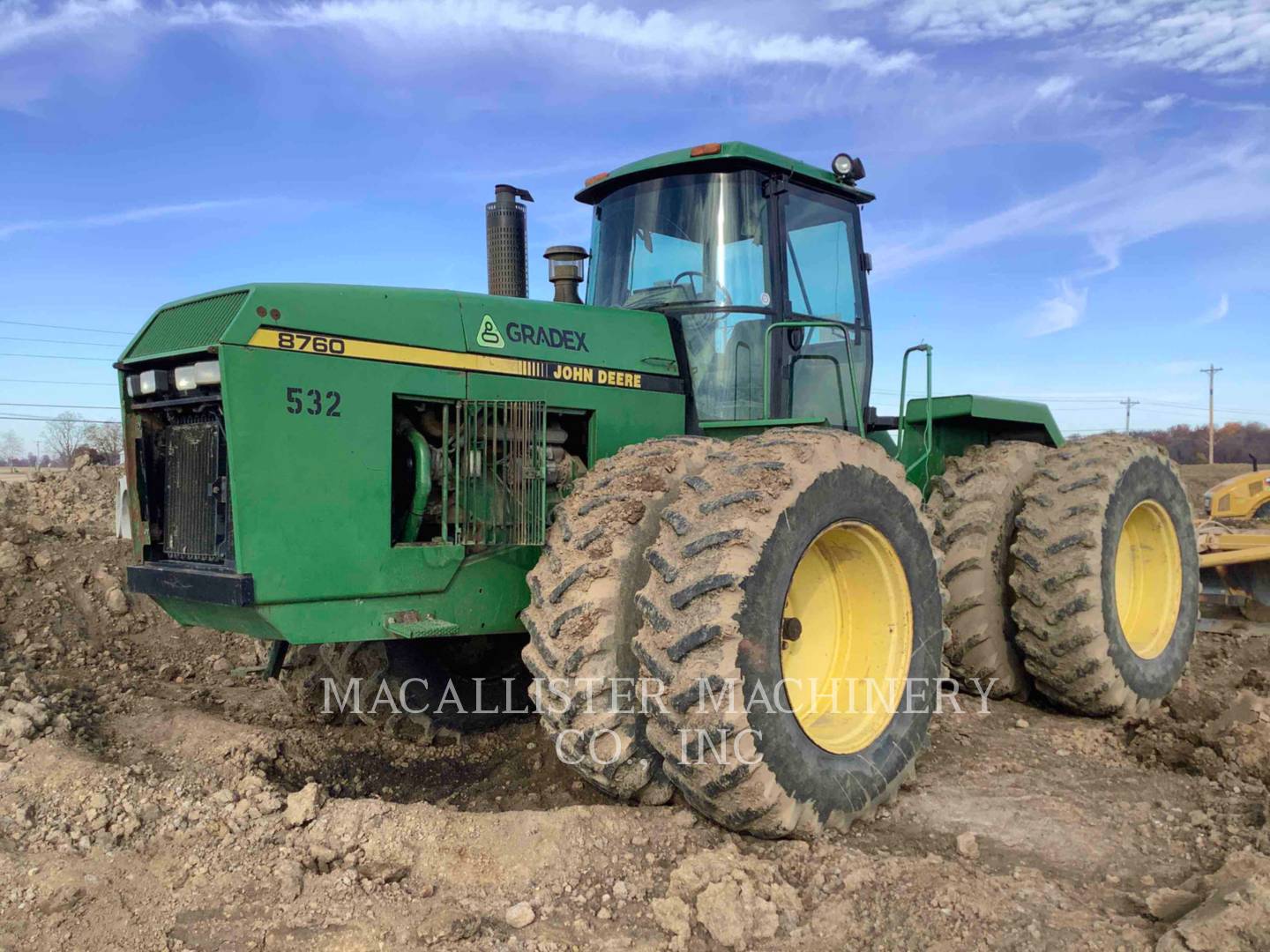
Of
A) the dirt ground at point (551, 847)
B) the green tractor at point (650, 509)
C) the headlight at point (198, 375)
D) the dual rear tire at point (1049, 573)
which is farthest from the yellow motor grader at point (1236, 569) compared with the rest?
the headlight at point (198, 375)

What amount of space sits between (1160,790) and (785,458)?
2325mm

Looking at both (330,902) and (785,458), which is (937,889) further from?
(330,902)

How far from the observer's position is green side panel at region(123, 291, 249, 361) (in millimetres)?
3863

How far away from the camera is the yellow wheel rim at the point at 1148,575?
6.39 metres

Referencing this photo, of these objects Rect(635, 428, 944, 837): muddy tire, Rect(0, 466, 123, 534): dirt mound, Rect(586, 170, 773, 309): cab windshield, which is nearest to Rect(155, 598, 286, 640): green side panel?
Rect(635, 428, 944, 837): muddy tire

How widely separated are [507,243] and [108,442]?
52.4 feet

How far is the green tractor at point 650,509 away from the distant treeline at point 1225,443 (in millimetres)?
53944

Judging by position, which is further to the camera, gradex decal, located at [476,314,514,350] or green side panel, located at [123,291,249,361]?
gradex decal, located at [476,314,514,350]

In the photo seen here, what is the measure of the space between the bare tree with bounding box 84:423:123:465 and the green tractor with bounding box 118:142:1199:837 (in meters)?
5.14

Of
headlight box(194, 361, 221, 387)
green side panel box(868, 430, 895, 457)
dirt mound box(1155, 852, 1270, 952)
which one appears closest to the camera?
dirt mound box(1155, 852, 1270, 952)

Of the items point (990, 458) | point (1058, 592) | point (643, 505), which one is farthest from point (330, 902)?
point (990, 458)

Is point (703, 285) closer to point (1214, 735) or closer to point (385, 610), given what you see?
point (385, 610)

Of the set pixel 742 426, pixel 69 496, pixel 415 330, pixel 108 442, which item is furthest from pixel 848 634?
pixel 108 442

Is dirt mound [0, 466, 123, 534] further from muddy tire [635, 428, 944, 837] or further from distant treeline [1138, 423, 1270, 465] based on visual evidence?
distant treeline [1138, 423, 1270, 465]
